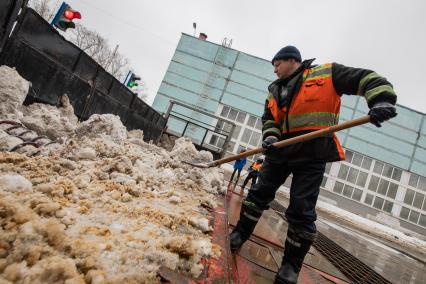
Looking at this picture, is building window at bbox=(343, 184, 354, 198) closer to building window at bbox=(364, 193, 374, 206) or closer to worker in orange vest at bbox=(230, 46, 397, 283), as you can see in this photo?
building window at bbox=(364, 193, 374, 206)

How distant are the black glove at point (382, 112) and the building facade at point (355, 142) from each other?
17.8 m

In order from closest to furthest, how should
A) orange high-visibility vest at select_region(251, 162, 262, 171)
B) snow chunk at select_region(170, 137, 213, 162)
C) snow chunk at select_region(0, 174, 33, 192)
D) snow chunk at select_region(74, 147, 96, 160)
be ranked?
snow chunk at select_region(0, 174, 33, 192), snow chunk at select_region(74, 147, 96, 160), snow chunk at select_region(170, 137, 213, 162), orange high-visibility vest at select_region(251, 162, 262, 171)

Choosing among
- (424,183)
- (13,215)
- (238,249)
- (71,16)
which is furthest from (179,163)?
(424,183)

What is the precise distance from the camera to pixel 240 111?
20672 mm

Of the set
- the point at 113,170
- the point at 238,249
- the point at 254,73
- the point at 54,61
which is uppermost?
the point at 254,73

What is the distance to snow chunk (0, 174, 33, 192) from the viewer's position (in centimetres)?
139

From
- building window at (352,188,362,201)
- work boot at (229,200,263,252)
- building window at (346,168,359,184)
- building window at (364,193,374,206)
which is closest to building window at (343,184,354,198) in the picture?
building window at (352,188,362,201)

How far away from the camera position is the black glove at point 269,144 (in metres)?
2.18

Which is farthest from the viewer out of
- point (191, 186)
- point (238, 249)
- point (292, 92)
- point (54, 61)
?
point (54, 61)

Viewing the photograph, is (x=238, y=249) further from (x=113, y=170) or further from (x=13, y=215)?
(x=13, y=215)

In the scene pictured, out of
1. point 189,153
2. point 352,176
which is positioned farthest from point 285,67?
point 352,176

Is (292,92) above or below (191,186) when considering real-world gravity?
above

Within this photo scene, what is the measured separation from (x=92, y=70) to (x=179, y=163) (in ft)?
7.80

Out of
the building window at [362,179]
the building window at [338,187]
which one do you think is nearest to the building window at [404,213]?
the building window at [362,179]
